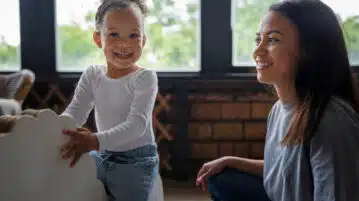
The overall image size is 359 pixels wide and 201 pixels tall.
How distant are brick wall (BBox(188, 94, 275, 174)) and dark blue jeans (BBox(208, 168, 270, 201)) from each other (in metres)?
1.63

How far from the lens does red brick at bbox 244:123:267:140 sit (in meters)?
2.77

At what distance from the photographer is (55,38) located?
2859 mm

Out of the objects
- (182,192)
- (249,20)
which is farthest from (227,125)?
(249,20)

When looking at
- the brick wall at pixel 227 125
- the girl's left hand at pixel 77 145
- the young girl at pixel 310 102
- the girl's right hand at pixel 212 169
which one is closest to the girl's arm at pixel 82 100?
the girl's left hand at pixel 77 145

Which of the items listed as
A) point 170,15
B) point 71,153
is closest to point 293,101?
point 71,153

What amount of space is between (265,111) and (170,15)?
876mm

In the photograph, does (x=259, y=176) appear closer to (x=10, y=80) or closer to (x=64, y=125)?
(x=64, y=125)

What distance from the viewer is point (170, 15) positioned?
2.86 metres

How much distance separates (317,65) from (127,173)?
0.49 m

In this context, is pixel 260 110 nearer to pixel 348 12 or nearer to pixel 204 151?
pixel 204 151

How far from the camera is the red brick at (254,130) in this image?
277 cm

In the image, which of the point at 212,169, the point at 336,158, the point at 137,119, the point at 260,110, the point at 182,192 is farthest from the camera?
the point at 260,110

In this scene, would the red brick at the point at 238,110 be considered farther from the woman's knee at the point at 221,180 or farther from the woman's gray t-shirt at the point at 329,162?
the woman's gray t-shirt at the point at 329,162

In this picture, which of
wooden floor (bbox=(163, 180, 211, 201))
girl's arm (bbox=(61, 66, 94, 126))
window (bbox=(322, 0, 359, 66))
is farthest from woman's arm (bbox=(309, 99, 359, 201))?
window (bbox=(322, 0, 359, 66))
